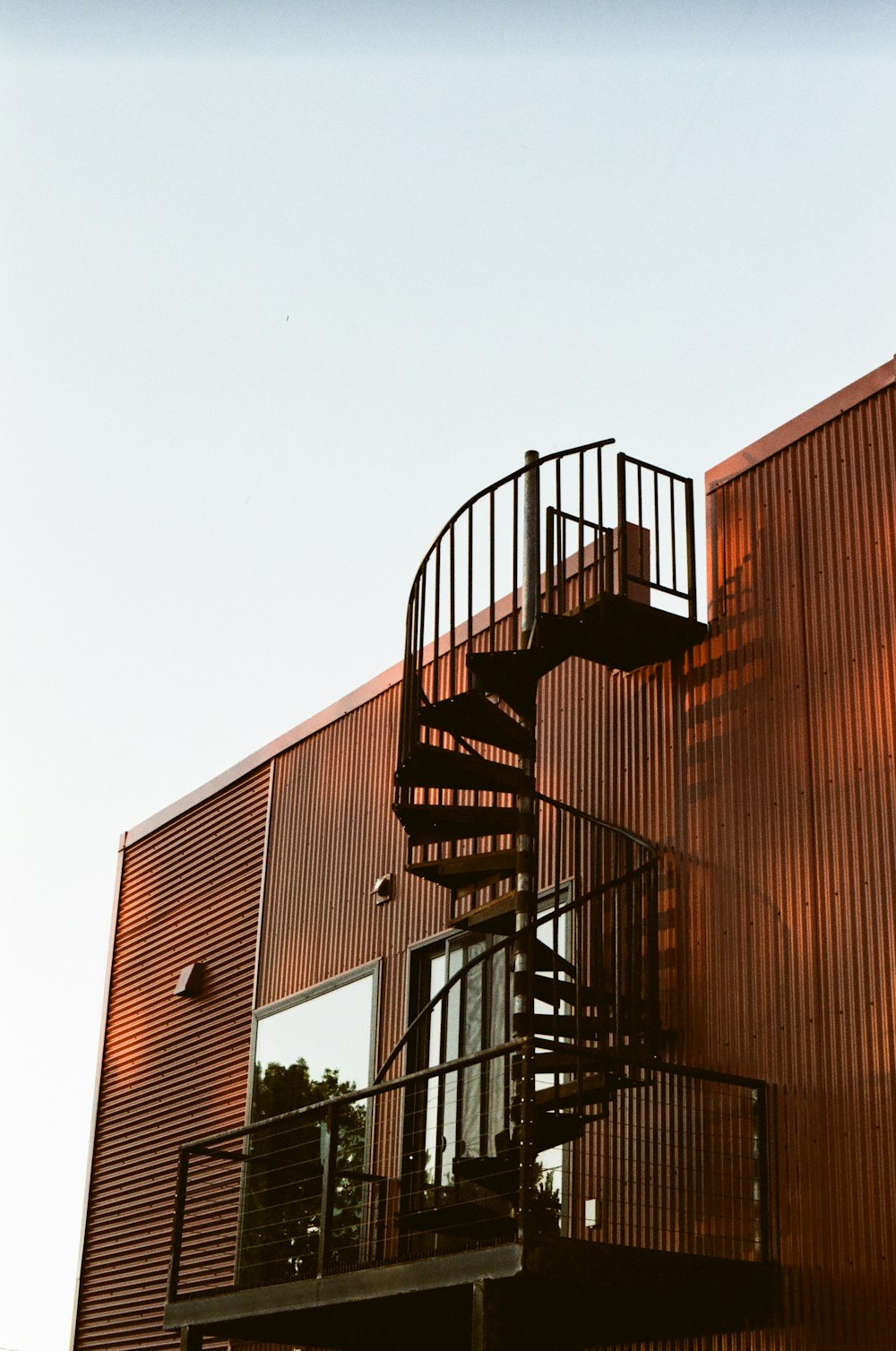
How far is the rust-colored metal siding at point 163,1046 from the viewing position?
13.6 m

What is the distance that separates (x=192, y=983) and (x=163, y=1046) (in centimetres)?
75

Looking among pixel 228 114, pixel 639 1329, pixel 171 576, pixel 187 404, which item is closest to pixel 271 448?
pixel 187 404

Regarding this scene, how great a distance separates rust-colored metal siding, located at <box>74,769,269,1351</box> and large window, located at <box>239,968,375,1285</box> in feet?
1.83

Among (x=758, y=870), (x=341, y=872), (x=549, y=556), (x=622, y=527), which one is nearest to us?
(x=758, y=870)

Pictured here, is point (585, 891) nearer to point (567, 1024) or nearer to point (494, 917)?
point (494, 917)

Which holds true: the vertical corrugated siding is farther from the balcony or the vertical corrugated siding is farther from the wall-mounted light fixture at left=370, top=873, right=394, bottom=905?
the wall-mounted light fixture at left=370, top=873, right=394, bottom=905

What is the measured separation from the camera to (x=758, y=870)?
9.12 meters

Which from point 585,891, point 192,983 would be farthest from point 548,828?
point 192,983

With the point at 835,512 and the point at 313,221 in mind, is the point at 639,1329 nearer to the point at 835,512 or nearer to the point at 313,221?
the point at 835,512

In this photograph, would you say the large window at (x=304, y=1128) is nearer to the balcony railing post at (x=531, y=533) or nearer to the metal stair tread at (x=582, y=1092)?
the metal stair tread at (x=582, y=1092)

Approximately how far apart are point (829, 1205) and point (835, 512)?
369 cm

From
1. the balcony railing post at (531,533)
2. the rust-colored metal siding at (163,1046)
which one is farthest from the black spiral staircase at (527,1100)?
the rust-colored metal siding at (163,1046)

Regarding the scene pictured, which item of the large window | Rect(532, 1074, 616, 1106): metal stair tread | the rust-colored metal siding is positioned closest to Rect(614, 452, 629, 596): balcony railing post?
Rect(532, 1074, 616, 1106): metal stair tread

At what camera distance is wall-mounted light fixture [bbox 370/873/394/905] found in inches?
481
